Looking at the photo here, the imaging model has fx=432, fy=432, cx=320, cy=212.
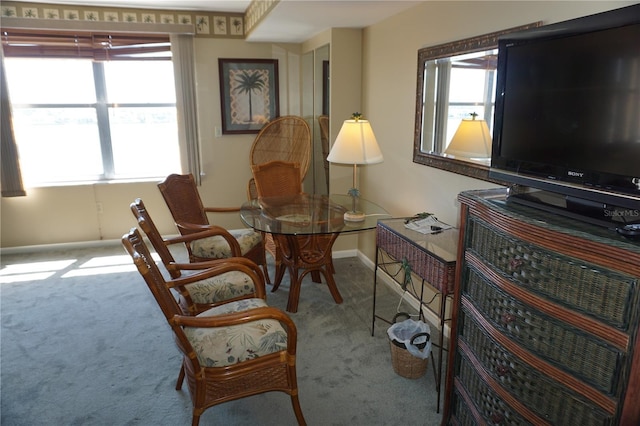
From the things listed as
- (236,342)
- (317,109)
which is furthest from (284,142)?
(236,342)

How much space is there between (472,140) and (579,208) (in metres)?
1.15

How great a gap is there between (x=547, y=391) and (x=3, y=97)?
4900mm

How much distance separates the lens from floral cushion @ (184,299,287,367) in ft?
5.95

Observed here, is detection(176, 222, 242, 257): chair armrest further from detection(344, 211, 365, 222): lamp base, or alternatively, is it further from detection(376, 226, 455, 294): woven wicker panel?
detection(376, 226, 455, 294): woven wicker panel

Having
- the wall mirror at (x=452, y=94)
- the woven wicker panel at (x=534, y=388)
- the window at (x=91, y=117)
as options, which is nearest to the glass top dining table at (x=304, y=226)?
the wall mirror at (x=452, y=94)

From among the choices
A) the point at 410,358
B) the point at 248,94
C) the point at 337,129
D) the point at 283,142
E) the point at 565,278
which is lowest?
the point at 410,358

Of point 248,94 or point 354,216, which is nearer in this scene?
point 354,216

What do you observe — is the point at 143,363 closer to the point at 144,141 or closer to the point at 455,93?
the point at 455,93

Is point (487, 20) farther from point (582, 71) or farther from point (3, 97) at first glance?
point (3, 97)

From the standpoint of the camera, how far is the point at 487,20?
2266 millimetres

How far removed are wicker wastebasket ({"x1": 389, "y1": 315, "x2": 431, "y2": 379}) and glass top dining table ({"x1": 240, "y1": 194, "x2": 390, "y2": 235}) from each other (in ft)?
2.58

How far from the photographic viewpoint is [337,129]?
3918 millimetres

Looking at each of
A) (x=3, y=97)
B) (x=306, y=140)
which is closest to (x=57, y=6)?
(x=3, y=97)

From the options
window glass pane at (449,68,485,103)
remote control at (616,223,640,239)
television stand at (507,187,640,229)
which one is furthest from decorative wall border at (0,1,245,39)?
remote control at (616,223,640,239)
